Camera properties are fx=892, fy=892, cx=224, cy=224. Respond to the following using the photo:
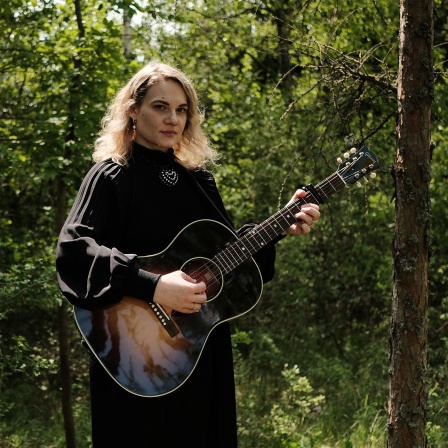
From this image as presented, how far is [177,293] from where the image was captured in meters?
2.84

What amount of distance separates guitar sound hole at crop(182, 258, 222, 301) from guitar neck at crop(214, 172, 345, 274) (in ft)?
0.09

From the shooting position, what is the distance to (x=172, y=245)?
3.04m

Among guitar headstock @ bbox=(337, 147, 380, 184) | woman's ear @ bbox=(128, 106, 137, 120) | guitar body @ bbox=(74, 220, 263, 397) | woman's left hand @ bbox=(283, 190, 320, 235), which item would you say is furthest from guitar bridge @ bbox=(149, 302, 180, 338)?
guitar headstock @ bbox=(337, 147, 380, 184)

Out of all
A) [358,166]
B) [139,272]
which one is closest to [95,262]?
[139,272]

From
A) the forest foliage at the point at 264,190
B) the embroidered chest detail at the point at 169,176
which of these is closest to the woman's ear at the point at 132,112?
the embroidered chest detail at the point at 169,176

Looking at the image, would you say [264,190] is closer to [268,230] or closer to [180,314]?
[268,230]

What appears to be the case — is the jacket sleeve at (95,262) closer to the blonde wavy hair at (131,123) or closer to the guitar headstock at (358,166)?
the blonde wavy hair at (131,123)

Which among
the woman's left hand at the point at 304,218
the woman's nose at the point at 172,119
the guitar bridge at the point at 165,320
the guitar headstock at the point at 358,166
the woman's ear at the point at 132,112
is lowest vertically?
the guitar bridge at the point at 165,320

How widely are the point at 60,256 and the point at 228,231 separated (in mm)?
608

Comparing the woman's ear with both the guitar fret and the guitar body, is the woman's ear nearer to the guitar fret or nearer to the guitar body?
the guitar body

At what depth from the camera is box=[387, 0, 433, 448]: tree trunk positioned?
11.9 ft

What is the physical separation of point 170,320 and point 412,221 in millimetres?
1198

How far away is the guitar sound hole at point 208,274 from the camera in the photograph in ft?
→ 10.2

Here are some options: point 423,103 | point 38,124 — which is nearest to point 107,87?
point 38,124
